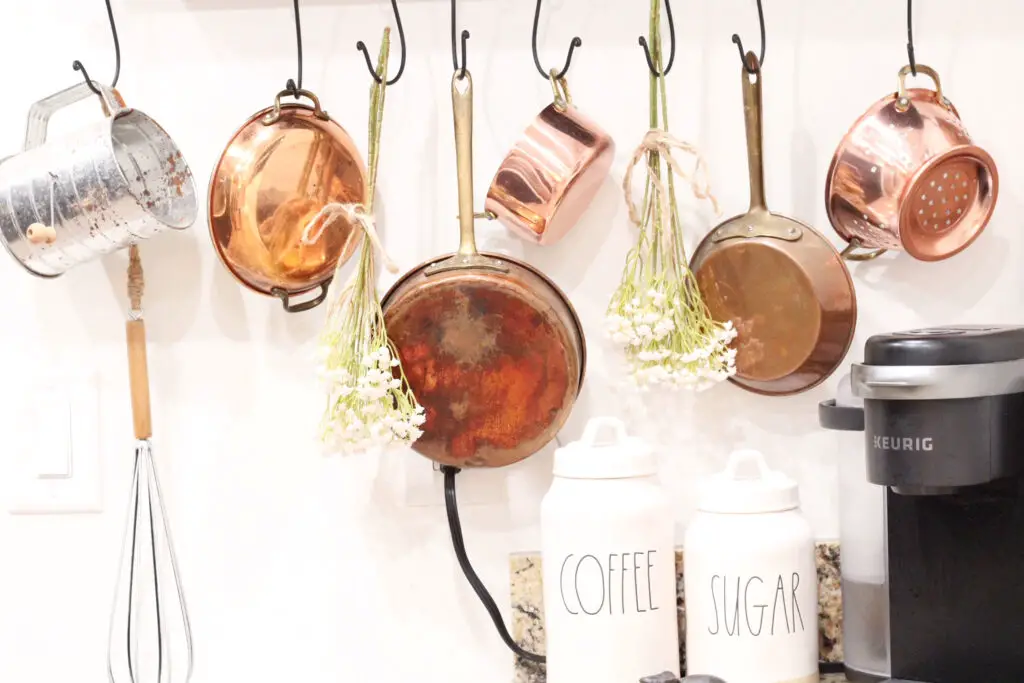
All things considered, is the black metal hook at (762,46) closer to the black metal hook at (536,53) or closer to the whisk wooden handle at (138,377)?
the black metal hook at (536,53)

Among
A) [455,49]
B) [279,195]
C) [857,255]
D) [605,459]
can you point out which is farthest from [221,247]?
[857,255]

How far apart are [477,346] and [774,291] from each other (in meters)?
0.32

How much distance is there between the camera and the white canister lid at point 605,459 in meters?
0.94

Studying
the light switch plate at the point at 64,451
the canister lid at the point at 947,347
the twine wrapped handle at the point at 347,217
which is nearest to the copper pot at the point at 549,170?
the twine wrapped handle at the point at 347,217

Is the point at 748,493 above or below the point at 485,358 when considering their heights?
below

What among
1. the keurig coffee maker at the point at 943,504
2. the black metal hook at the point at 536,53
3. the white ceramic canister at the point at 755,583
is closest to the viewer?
the keurig coffee maker at the point at 943,504

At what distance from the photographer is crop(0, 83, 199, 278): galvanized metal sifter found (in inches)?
37.5

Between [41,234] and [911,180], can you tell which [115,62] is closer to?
[41,234]

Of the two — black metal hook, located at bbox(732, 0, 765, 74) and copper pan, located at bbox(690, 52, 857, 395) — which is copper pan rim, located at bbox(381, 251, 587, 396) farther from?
black metal hook, located at bbox(732, 0, 765, 74)

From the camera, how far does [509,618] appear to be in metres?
1.08

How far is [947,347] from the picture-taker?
82 centimetres

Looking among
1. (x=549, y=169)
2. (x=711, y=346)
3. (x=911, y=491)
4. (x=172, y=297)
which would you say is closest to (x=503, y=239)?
(x=549, y=169)

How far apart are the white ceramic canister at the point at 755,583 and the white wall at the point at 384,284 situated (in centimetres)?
14

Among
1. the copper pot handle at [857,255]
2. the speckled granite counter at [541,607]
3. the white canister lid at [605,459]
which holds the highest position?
the copper pot handle at [857,255]
